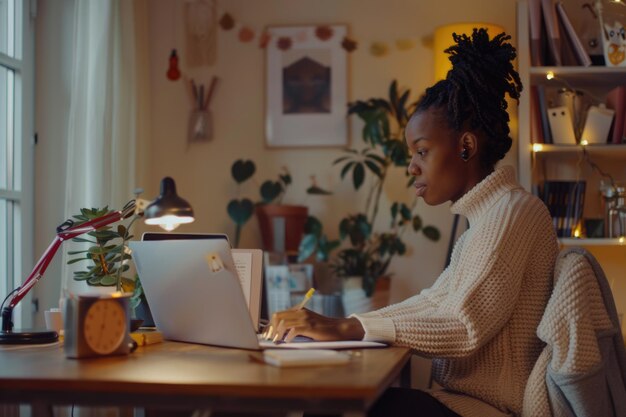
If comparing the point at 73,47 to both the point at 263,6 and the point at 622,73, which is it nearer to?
the point at 263,6

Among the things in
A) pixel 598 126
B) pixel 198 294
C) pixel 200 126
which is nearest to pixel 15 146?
pixel 200 126

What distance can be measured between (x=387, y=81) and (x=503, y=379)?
8.15 feet

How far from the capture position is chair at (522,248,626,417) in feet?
5.29

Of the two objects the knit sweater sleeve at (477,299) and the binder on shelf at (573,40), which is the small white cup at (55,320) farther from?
the binder on shelf at (573,40)

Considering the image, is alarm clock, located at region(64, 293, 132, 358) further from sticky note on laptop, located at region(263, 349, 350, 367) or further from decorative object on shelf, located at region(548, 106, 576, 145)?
decorative object on shelf, located at region(548, 106, 576, 145)

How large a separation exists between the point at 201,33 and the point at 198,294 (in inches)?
105

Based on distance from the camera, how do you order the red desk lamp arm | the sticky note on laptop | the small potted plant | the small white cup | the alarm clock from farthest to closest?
the small potted plant, the small white cup, the red desk lamp arm, the alarm clock, the sticky note on laptop

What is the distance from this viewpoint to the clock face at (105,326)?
1.53m

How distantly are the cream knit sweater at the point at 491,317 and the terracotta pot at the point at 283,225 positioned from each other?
2.05 m

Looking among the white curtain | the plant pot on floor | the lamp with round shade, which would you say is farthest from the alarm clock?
the plant pot on floor

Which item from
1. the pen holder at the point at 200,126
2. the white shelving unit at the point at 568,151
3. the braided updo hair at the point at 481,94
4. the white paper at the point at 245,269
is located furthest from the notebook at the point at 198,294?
the pen holder at the point at 200,126

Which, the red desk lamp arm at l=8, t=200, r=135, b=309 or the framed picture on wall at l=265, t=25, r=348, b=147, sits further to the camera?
the framed picture on wall at l=265, t=25, r=348, b=147

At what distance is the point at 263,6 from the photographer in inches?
164

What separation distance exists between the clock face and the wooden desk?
0.05m
